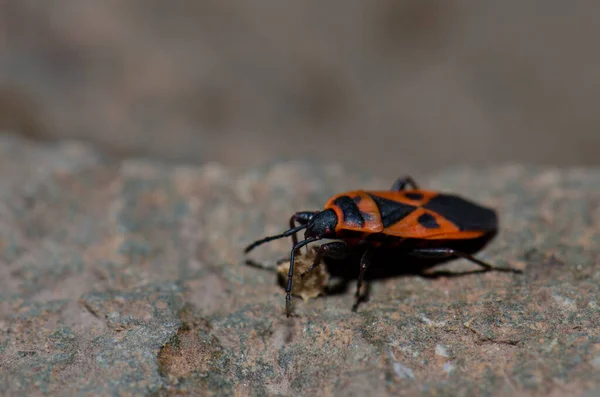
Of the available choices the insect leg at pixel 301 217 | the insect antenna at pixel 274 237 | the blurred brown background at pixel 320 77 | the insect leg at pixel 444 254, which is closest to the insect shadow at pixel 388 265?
the insect leg at pixel 444 254

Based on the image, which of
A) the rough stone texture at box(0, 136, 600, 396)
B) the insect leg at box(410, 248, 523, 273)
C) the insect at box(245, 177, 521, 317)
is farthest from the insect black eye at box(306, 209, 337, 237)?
the insect leg at box(410, 248, 523, 273)

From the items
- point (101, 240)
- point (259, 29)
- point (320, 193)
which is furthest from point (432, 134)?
point (101, 240)

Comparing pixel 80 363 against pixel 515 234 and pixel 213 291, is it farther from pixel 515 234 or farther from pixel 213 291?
pixel 515 234

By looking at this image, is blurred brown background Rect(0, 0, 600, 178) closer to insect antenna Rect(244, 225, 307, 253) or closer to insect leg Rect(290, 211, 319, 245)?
insect antenna Rect(244, 225, 307, 253)

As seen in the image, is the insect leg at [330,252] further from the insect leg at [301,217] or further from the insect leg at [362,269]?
the insect leg at [301,217]

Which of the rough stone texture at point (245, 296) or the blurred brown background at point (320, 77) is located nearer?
the rough stone texture at point (245, 296)
